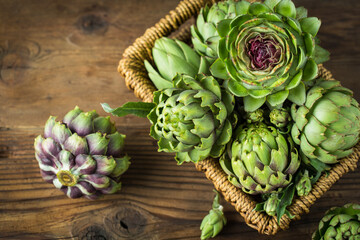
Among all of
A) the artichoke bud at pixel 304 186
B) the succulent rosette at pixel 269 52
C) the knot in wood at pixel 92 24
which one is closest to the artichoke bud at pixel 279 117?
the succulent rosette at pixel 269 52

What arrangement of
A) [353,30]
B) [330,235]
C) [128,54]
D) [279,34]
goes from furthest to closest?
[353,30], [128,54], [330,235], [279,34]

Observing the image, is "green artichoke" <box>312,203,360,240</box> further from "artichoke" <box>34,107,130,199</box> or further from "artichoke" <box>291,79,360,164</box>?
"artichoke" <box>34,107,130,199</box>

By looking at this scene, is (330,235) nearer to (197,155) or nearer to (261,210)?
(261,210)

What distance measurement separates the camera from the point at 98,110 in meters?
1.28

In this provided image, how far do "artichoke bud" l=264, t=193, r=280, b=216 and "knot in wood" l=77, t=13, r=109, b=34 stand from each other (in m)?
0.78

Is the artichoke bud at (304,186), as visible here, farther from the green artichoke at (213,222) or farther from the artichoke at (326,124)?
the green artichoke at (213,222)

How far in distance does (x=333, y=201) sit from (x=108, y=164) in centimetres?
65

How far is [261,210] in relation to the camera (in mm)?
1000

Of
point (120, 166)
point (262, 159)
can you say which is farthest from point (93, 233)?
point (262, 159)

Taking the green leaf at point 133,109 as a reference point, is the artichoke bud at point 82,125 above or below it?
below

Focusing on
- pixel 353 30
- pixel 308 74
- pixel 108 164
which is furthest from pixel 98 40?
pixel 353 30

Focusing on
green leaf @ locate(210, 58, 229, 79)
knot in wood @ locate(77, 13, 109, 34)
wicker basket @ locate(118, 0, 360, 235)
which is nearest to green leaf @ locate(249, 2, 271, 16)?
green leaf @ locate(210, 58, 229, 79)

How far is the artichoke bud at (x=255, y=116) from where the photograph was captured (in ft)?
3.13

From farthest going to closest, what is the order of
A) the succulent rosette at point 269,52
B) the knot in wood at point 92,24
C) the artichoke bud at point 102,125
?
the knot in wood at point 92,24 → the artichoke bud at point 102,125 → the succulent rosette at point 269,52
